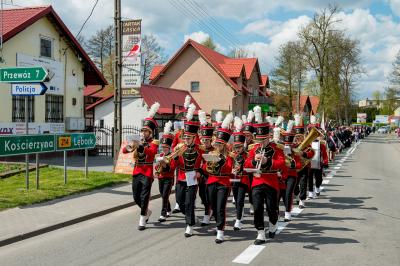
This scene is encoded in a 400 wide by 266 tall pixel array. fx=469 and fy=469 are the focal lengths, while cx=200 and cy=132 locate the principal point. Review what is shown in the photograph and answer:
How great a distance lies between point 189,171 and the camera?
8328mm

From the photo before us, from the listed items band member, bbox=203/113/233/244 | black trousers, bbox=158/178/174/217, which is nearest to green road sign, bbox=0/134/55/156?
black trousers, bbox=158/178/174/217

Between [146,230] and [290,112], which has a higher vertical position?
[290,112]

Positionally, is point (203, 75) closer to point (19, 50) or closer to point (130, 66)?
point (19, 50)

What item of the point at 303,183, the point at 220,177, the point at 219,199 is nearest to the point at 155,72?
the point at 303,183

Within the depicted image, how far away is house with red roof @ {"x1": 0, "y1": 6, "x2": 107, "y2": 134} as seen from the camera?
19453 millimetres

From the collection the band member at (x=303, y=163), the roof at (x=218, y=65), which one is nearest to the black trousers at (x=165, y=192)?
the band member at (x=303, y=163)

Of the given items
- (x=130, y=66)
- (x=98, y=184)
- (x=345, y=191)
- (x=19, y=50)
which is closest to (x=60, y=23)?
(x=19, y=50)

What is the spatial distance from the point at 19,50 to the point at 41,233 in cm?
1374

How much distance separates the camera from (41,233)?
27.5ft

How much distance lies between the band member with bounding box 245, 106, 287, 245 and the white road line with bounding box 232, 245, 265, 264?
0.25m

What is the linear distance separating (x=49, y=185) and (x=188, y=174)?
6.03 metres

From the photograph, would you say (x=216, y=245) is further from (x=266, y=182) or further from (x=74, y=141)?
(x=74, y=141)

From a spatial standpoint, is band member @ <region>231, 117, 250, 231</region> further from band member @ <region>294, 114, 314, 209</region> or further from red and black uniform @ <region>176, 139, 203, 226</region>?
band member @ <region>294, 114, 314, 209</region>

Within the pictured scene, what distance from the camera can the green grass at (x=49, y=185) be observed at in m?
10.7
